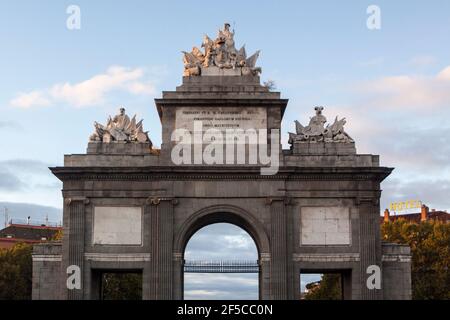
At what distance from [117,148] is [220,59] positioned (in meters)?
7.65

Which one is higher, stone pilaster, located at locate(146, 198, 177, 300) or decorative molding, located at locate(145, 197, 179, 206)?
decorative molding, located at locate(145, 197, 179, 206)

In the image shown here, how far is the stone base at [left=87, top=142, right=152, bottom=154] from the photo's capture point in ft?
144

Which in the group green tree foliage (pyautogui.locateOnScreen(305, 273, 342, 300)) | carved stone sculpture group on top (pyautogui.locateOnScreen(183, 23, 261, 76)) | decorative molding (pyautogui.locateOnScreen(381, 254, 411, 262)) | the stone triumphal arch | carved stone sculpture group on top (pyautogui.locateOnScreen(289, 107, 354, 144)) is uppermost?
carved stone sculpture group on top (pyautogui.locateOnScreen(183, 23, 261, 76))

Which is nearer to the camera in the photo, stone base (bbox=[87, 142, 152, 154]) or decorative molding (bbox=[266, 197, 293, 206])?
decorative molding (bbox=[266, 197, 293, 206])

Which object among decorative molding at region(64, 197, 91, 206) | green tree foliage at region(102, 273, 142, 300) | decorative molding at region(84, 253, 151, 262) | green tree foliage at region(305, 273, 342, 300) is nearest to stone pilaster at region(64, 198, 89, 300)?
decorative molding at region(64, 197, 91, 206)

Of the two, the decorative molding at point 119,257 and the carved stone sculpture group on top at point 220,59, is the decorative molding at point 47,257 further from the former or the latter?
the carved stone sculpture group on top at point 220,59

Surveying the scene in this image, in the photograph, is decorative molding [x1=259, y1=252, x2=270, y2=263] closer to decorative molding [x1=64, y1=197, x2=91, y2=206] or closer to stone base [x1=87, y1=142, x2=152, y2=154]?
stone base [x1=87, y1=142, x2=152, y2=154]

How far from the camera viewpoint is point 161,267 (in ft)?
139

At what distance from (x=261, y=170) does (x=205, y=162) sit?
3049mm

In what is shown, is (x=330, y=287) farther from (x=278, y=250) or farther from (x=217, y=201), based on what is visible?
(x=217, y=201)

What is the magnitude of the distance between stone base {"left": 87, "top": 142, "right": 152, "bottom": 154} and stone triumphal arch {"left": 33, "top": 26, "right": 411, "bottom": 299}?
0.18ft

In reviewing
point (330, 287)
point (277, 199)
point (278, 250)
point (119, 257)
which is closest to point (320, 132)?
point (277, 199)

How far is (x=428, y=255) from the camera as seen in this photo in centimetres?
6569

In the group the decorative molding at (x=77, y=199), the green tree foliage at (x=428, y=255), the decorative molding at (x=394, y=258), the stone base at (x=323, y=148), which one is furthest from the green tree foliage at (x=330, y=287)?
the decorative molding at (x=77, y=199)
